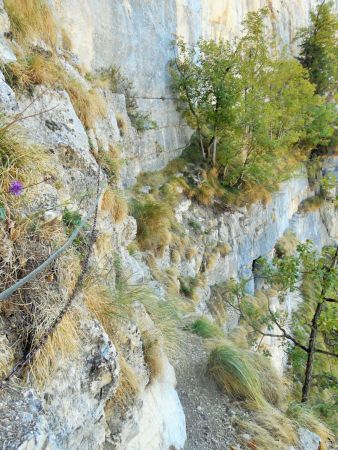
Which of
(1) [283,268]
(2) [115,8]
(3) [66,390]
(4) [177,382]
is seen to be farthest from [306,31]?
(3) [66,390]

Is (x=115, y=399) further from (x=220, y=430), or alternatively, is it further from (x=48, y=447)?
(x=220, y=430)

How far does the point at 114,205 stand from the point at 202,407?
2.68 metres

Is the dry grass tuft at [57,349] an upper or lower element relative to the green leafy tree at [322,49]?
lower

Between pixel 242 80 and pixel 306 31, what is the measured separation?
12.0 metres

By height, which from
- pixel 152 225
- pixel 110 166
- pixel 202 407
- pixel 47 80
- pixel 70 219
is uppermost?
pixel 47 80

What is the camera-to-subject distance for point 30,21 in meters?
5.08

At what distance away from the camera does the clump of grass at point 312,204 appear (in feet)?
58.6

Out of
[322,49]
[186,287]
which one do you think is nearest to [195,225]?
[186,287]

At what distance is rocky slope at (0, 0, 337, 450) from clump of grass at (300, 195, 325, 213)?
30.9 ft

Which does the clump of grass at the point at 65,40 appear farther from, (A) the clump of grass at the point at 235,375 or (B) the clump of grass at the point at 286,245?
(B) the clump of grass at the point at 286,245

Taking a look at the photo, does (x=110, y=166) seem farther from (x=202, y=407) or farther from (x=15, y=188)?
(x=202, y=407)

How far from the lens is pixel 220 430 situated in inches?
127

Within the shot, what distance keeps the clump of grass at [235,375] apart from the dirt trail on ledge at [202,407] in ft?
0.35

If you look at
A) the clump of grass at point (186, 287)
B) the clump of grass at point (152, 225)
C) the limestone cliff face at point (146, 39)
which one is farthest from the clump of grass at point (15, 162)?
the clump of grass at point (186, 287)
